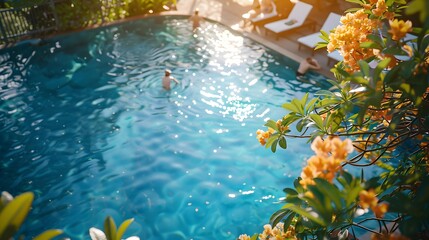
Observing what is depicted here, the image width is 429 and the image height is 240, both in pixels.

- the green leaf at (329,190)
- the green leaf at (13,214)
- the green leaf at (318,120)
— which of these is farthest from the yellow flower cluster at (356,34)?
the green leaf at (13,214)

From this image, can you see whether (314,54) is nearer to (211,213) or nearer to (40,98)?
(211,213)

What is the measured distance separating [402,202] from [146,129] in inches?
282

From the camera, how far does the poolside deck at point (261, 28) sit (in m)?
11.0

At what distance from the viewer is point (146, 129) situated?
8.29 metres

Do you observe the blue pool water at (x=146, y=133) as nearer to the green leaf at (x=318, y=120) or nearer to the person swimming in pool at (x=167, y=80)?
the person swimming in pool at (x=167, y=80)

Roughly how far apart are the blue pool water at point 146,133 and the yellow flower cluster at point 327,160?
4548mm

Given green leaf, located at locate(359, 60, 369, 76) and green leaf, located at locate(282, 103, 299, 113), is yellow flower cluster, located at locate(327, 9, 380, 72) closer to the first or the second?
green leaf, located at locate(282, 103, 299, 113)

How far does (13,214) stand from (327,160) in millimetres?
1386

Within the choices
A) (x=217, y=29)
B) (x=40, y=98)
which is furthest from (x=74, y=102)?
(x=217, y=29)

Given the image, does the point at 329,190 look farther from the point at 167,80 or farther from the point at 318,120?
the point at 167,80

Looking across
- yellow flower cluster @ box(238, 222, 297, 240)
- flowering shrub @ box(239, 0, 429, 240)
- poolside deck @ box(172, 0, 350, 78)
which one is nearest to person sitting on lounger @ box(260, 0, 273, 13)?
poolside deck @ box(172, 0, 350, 78)

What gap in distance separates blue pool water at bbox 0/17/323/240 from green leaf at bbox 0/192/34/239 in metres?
5.01

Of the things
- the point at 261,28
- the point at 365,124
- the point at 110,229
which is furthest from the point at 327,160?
the point at 261,28

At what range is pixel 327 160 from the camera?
1.56m
